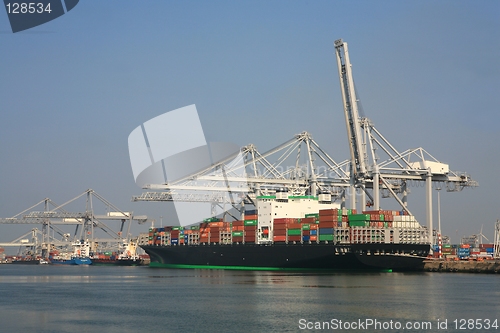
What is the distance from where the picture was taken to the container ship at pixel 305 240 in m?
49.1

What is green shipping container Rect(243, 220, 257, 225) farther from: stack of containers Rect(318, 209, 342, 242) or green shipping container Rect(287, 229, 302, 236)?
stack of containers Rect(318, 209, 342, 242)

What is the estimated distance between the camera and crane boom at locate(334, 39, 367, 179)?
2192 inches

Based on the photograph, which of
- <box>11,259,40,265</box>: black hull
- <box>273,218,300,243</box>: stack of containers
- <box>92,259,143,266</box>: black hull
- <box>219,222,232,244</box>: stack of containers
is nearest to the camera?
<box>273,218,300,243</box>: stack of containers

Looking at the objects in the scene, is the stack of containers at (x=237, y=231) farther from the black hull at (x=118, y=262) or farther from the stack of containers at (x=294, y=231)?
the black hull at (x=118, y=262)

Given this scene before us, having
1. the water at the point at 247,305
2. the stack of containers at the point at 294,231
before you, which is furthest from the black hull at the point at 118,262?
the water at the point at 247,305

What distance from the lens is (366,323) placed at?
77.7ft

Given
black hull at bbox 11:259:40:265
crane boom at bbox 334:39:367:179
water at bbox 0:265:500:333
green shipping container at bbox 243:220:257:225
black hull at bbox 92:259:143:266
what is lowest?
black hull at bbox 11:259:40:265

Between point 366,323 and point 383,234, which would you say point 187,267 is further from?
point 366,323

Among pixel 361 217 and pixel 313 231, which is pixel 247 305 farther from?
pixel 313 231

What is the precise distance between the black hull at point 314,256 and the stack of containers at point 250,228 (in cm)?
76

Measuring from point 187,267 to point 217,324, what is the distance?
43.3 metres

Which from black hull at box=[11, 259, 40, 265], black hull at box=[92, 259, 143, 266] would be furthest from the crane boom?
black hull at box=[11, 259, 40, 265]

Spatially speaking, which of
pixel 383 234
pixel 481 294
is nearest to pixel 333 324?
pixel 481 294

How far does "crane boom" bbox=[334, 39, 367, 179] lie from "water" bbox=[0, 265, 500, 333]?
54.5 feet
